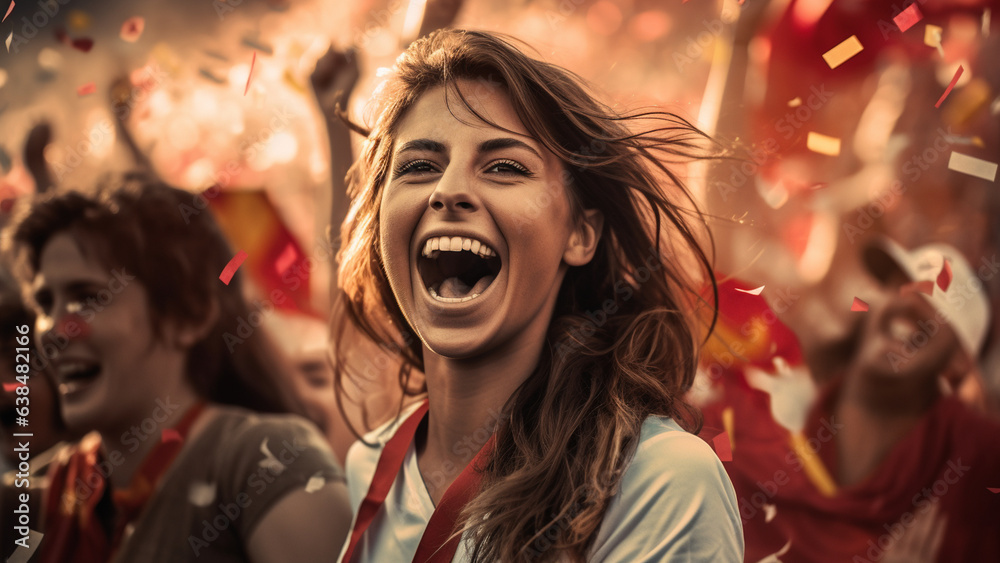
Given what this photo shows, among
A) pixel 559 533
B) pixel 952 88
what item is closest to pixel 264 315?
pixel 559 533

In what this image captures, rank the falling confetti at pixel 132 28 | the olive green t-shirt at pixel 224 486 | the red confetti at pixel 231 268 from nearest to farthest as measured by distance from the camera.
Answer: the olive green t-shirt at pixel 224 486, the red confetti at pixel 231 268, the falling confetti at pixel 132 28

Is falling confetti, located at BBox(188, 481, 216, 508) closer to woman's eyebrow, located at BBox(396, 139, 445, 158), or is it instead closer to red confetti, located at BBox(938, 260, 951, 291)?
woman's eyebrow, located at BBox(396, 139, 445, 158)

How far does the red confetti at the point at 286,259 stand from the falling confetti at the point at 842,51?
7.97ft

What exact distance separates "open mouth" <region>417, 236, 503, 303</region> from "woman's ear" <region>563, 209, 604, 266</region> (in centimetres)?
16

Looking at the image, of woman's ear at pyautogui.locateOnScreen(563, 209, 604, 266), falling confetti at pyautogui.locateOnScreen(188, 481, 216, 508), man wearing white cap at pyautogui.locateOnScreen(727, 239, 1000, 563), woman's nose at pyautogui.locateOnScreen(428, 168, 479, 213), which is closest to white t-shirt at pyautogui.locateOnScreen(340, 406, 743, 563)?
woman's ear at pyautogui.locateOnScreen(563, 209, 604, 266)

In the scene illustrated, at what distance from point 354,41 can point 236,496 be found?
1.72 m

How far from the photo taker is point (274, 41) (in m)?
3.19

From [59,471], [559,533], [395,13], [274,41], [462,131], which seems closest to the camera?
[559,533]

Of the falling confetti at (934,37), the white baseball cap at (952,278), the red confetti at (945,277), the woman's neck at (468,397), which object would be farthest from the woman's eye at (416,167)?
the falling confetti at (934,37)

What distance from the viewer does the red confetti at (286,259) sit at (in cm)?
316

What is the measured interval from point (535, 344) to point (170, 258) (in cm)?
144

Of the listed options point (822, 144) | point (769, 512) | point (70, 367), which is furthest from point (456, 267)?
point (822, 144)

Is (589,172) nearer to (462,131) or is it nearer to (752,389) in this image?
(462,131)

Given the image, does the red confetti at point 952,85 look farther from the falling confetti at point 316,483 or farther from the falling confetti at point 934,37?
the falling confetti at point 316,483
